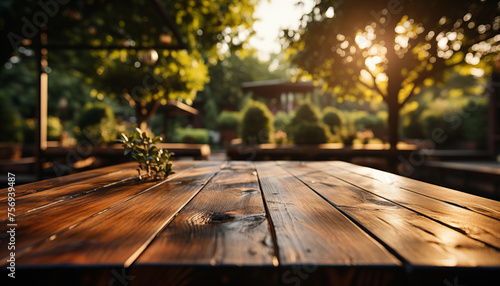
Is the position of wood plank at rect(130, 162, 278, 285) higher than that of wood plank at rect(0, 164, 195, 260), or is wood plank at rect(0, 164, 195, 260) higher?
wood plank at rect(0, 164, 195, 260)

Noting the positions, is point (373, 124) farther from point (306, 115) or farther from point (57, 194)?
point (57, 194)

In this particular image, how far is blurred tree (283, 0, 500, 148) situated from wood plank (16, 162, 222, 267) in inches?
215

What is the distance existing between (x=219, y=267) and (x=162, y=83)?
8499 millimetres

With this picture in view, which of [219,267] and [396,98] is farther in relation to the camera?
[396,98]

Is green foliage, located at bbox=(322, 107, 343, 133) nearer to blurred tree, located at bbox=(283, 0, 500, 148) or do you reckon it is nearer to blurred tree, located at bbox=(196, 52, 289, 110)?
blurred tree, located at bbox=(283, 0, 500, 148)

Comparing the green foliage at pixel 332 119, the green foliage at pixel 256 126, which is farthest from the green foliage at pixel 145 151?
the green foliage at pixel 332 119

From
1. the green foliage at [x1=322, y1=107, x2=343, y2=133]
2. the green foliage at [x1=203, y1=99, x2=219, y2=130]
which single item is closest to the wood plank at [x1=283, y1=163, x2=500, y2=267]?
the green foliage at [x1=322, y1=107, x2=343, y2=133]

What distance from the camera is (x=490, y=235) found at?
72 centimetres

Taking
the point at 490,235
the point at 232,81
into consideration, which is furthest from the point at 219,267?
the point at 232,81

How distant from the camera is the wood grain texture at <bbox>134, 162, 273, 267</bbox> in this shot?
1.76ft

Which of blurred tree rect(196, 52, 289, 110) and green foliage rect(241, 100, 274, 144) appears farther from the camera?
blurred tree rect(196, 52, 289, 110)

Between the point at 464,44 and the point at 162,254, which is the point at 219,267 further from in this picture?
the point at 464,44

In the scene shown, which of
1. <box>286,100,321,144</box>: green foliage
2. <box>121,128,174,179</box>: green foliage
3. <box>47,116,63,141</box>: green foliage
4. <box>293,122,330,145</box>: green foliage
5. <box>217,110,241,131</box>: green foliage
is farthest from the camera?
<box>217,110,241,131</box>: green foliage

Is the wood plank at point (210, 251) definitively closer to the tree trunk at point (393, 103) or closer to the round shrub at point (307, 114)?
the tree trunk at point (393, 103)
